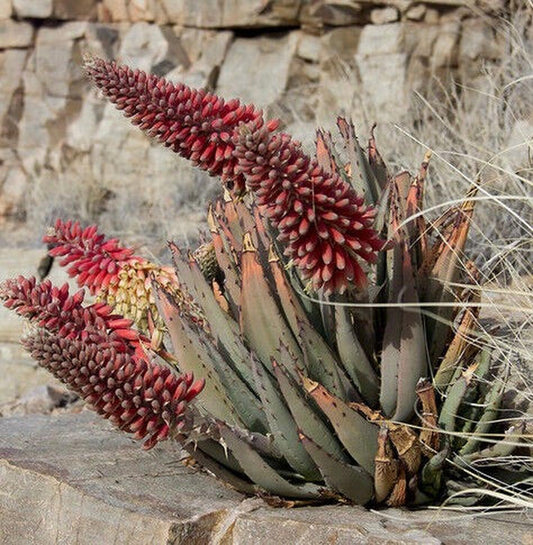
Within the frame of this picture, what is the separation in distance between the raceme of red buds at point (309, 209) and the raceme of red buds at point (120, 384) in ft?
1.47

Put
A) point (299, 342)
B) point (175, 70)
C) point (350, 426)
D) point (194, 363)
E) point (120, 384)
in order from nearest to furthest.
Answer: point (120, 384) < point (350, 426) < point (299, 342) < point (194, 363) < point (175, 70)

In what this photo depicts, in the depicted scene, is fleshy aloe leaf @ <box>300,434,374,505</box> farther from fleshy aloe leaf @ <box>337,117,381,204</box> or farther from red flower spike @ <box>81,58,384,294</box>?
fleshy aloe leaf @ <box>337,117,381,204</box>

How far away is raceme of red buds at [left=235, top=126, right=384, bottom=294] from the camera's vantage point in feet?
7.61

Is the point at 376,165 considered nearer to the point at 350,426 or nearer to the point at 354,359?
the point at 354,359

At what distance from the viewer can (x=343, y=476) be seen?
268 centimetres

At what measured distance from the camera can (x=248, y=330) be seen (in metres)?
2.86

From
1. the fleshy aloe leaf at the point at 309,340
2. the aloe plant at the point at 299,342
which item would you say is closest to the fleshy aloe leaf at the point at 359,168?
the aloe plant at the point at 299,342

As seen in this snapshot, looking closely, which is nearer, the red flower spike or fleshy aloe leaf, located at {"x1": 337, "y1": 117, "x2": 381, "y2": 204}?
the red flower spike

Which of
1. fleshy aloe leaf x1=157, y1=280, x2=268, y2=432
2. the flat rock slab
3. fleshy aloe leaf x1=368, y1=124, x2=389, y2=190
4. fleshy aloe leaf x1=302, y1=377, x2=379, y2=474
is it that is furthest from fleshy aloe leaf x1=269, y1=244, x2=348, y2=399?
fleshy aloe leaf x1=368, y1=124, x2=389, y2=190

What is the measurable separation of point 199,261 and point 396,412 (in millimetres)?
920

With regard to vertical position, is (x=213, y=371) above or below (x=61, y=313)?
below

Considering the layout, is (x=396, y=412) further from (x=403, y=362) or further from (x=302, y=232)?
(x=302, y=232)

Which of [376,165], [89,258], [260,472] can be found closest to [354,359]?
[260,472]

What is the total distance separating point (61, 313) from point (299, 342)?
0.64 m
